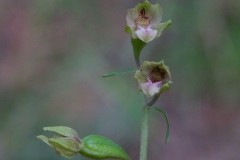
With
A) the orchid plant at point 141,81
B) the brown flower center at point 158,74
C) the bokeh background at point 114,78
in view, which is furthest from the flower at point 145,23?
the bokeh background at point 114,78

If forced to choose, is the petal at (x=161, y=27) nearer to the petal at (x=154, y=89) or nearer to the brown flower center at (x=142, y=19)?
the brown flower center at (x=142, y=19)

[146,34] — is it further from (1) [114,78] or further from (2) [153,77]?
(1) [114,78]

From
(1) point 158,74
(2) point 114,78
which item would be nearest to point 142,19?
(1) point 158,74

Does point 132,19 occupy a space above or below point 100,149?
→ above

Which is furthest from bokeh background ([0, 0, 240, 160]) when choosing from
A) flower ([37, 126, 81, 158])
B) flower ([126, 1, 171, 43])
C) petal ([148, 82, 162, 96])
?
petal ([148, 82, 162, 96])

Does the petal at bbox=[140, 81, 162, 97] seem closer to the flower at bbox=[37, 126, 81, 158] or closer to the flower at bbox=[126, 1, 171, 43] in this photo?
the flower at bbox=[126, 1, 171, 43]

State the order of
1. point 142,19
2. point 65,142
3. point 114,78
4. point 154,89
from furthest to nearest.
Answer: point 114,78
point 65,142
point 142,19
point 154,89

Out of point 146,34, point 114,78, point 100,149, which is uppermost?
point 146,34
